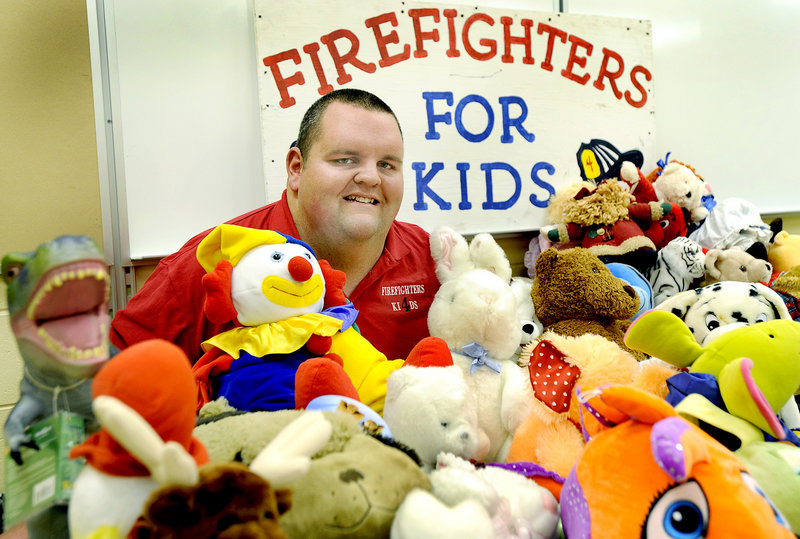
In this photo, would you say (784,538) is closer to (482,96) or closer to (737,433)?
(737,433)

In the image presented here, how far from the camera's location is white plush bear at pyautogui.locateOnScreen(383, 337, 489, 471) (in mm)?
759

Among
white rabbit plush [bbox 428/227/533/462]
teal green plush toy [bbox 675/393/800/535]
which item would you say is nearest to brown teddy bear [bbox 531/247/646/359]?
white rabbit plush [bbox 428/227/533/462]

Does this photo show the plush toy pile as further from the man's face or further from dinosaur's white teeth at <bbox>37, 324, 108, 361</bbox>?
the man's face

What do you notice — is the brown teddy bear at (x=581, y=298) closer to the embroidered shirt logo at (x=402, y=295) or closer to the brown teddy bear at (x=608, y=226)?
the embroidered shirt logo at (x=402, y=295)

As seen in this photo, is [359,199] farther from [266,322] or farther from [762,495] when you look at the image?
[762,495]

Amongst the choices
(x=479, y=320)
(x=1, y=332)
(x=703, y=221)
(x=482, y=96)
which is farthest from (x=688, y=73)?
(x=1, y=332)

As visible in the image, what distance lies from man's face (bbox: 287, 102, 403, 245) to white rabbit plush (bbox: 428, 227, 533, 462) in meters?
0.29


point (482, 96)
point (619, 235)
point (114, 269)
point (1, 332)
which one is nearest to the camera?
point (1, 332)

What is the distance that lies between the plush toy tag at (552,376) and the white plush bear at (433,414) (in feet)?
0.34

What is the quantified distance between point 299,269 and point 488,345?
0.36 m

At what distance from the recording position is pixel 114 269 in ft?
4.89

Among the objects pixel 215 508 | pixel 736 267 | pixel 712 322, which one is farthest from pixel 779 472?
pixel 736 267

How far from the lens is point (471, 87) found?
179cm

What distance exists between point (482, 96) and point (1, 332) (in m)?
1.51
